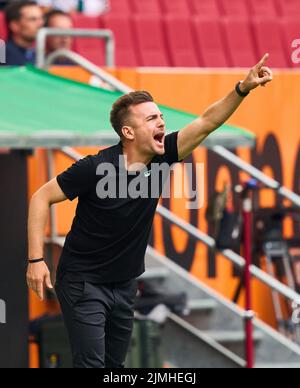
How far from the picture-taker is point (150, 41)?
40.7 ft

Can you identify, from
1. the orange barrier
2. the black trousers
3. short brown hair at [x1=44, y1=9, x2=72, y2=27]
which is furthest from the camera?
short brown hair at [x1=44, y1=9, x2=72, y2=27]

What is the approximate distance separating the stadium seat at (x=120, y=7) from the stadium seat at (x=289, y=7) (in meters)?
1.74

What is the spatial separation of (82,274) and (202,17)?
623cm

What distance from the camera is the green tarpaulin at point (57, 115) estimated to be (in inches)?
299

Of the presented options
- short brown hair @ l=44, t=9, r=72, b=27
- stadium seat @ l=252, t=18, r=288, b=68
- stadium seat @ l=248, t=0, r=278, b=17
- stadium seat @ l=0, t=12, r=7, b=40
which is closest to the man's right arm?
short brown hair @ l=44, t=9, r=72, b=27

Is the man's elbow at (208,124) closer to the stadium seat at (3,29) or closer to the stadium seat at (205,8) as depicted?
the stadium seat at (3,29)

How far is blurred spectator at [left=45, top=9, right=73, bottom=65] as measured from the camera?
1077 centimetres

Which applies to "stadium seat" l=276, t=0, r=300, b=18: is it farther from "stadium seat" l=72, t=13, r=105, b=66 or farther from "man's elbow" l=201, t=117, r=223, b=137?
"man's elbow" l=201, t=117, r=223, b=137

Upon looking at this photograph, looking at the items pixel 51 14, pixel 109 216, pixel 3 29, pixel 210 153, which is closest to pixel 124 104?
pixel 109 216

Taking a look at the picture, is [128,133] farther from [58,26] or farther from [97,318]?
Result: [58,26]

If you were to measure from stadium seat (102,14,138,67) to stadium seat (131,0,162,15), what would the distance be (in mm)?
552

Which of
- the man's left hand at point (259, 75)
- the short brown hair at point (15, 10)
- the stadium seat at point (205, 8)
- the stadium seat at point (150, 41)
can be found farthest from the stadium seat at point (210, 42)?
the man's left hand at point (259, 75)

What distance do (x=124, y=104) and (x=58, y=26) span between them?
4397mm

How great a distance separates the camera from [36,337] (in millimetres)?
9055
